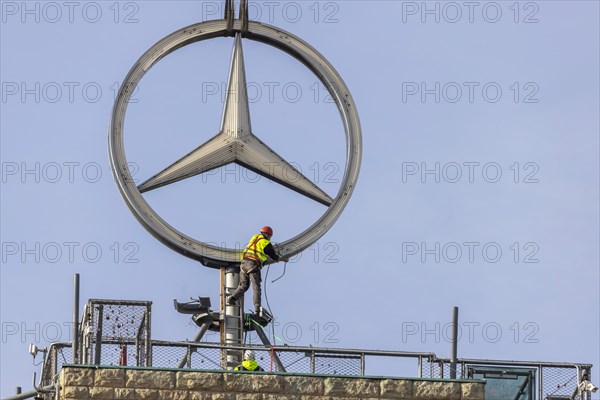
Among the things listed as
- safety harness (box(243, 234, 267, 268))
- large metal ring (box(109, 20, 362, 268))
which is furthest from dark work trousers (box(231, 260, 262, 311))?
large metal ring (box(109, 20, 362, 268))

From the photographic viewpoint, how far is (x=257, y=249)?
1983 inches

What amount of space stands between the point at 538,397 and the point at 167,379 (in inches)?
308

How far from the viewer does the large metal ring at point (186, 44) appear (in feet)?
164

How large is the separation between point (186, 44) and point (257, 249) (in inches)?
180

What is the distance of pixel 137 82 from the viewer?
51.3m

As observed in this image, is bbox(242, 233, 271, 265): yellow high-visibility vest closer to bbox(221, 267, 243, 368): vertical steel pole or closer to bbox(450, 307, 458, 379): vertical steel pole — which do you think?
bbox(221, 267, 243, 368): vertical steel pole

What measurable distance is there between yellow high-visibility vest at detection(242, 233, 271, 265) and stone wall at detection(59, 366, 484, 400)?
5.75m

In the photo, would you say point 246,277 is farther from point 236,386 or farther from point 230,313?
point 236,386

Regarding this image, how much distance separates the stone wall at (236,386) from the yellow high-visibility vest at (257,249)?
5751 millimetres

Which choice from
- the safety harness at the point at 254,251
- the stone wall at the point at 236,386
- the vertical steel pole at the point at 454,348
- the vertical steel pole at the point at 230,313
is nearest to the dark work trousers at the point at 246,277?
the safety harness at the point at 254,251

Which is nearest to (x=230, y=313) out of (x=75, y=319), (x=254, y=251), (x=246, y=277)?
(x=246, y=277)

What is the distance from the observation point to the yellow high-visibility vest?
5025cm

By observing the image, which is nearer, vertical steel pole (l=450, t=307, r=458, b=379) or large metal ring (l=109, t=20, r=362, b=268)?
vertical steel pole (l=450, t=307, r=458, b=379)

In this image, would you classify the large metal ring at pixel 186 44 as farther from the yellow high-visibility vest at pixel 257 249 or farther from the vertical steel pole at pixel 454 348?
the vertical steel pole at pixel 454 348
